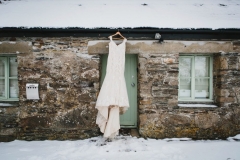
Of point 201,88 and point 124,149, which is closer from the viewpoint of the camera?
point 124,149

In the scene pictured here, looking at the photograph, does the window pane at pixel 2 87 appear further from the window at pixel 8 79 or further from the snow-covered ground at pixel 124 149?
the snow-covered ground at pixel 124 149

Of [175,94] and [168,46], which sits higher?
[168,46]

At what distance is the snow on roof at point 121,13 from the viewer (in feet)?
13.5

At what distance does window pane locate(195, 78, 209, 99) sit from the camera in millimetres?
4508

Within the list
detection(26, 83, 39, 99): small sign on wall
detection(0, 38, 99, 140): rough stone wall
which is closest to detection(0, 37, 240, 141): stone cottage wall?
detection(0, 38, 99, 140): rough stone wall

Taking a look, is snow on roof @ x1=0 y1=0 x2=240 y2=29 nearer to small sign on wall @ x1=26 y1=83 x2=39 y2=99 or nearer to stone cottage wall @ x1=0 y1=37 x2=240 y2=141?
stone cottage wall @ x1=0 y1=37 x2=240 y2=141

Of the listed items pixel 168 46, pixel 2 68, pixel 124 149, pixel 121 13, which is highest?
pixel 121 13

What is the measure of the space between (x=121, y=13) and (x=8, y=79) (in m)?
3.41

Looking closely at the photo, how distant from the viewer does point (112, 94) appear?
146 inches

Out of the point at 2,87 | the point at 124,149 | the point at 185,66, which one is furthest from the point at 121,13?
the point at 2,87

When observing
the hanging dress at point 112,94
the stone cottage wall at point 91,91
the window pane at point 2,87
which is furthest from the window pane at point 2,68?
the hanging dress at point 112,94

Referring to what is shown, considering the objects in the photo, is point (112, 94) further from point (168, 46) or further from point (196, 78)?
point (196, 78)

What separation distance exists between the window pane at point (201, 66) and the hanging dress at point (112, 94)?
204 cm

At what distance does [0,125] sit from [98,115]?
8.07 ft
